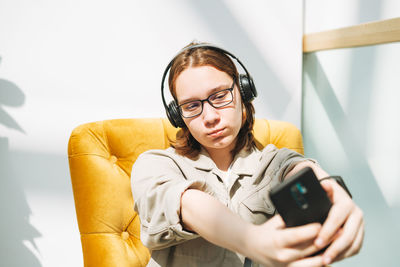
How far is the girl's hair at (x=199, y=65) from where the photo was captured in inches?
34.2

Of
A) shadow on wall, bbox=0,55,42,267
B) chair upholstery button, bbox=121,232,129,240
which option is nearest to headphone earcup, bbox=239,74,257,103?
chair upholstery button, bbox=121,232,129,240

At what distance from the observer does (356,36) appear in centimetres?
136

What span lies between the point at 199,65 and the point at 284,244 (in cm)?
57

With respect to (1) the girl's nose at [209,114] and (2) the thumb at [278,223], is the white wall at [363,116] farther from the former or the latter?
(2) the thumb at [278,223]

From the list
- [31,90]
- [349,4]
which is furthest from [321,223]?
[349,4]

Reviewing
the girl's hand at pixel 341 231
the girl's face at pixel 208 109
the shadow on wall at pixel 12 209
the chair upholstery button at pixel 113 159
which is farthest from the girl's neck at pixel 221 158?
the shadow on wall at pixel 12 209

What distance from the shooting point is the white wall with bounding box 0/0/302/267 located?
1137 mm

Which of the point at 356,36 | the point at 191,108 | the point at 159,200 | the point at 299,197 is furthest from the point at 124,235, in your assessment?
the point at 356,36

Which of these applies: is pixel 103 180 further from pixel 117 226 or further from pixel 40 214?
pixel 40 214

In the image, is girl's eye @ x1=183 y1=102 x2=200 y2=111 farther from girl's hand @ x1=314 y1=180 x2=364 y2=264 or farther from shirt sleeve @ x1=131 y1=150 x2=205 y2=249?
girl's hand @ x1=314 y1=180 x2=364 y2=264

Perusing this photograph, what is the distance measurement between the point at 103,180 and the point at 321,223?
2.30 feet

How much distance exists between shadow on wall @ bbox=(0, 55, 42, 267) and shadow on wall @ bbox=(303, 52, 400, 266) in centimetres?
157

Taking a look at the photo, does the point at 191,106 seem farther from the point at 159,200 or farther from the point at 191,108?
the point at 159,200

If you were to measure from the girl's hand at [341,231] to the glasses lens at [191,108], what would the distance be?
452mm
